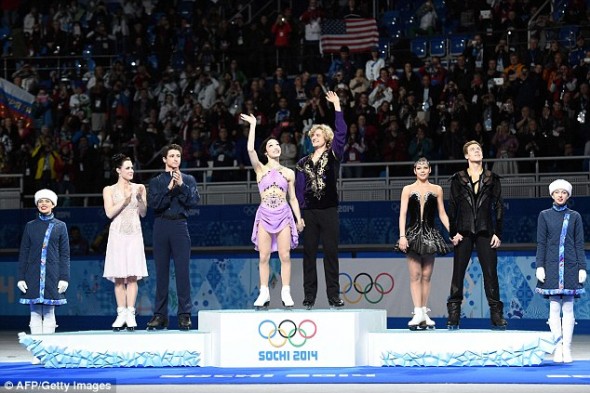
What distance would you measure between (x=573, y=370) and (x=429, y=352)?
1759 millimetres

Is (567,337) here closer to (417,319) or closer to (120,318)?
(417,319)

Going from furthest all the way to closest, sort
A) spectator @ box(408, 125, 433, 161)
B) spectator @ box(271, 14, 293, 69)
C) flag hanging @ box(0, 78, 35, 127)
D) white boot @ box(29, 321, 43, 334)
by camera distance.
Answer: flag hanging @ box(0, 78, 35, 127), spectator @ box(271, 14, 293, 69), spectator @ box(408, 125, 433, 161), white boot @ box(29, 321, 43, 334)

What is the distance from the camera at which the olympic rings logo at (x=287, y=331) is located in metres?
15.5

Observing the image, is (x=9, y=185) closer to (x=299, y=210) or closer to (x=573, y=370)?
(x=299, y=210)

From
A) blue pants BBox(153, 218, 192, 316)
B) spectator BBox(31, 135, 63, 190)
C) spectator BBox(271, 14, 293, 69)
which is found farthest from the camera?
spectator BBox(271, 14, 293, 69)

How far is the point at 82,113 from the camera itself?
28641mm

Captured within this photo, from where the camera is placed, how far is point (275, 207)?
1576 cm

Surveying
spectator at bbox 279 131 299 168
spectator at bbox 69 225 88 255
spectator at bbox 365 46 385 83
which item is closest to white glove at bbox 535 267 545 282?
spectator at bbox 279 131 299 168

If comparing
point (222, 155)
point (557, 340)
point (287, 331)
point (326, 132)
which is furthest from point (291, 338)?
point (222, 155)

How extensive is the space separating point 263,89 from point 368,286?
6.42 meters

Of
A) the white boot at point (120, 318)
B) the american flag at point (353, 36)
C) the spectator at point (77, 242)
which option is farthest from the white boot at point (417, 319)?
the american flag at point (353, 36)

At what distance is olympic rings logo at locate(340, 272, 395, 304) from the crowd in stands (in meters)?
2.74

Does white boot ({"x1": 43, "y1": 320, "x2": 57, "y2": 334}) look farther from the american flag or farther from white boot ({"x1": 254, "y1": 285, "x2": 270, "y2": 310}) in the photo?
the american flag

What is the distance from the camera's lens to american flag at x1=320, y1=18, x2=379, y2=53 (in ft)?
92.5
